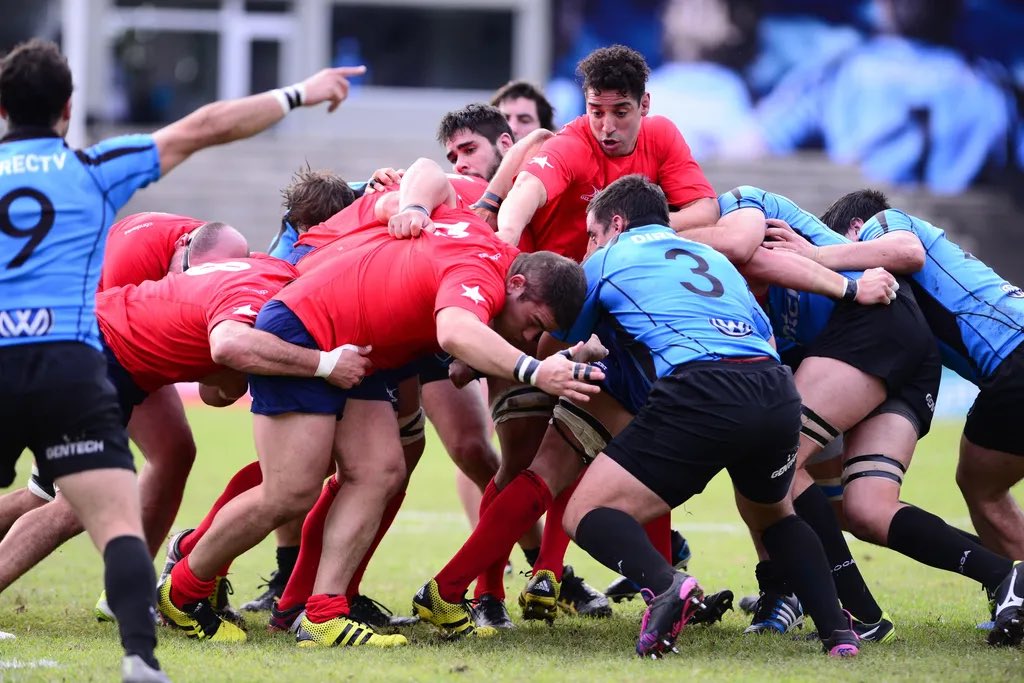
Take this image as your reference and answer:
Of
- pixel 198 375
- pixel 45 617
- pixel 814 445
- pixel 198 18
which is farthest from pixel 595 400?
pixel 198 18

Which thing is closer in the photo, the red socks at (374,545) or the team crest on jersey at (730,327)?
the team crest on jersey at (730,327)

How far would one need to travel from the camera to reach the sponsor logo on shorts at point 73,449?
4.59 meters

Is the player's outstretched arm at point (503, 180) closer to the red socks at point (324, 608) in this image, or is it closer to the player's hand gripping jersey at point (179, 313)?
the player's hand gripping jersey at point (179, 313)

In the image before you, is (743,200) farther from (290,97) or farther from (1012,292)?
(290,97)

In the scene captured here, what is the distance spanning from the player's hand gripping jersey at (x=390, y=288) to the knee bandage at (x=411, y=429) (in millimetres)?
1077

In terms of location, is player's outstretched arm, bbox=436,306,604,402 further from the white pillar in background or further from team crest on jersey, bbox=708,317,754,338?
the white pillar in background

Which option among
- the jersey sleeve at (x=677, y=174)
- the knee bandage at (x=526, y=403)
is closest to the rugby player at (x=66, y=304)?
the knee bandage at (x=526, y=403)

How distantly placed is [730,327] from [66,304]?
8.91 ft

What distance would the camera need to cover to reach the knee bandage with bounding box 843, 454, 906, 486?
6102 mm

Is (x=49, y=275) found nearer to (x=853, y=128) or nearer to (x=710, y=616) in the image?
(x=710, y=616)

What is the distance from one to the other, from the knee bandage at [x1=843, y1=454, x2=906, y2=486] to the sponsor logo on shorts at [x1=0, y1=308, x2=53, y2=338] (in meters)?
3.66

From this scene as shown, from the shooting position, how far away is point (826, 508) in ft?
20.5

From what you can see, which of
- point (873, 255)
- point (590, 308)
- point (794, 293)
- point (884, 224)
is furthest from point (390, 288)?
point (884, 224)

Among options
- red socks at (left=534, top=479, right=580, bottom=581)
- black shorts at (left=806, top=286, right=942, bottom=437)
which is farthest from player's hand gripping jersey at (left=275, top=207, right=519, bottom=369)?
black shorts at (left=806, top=286, right=942, bottom=437)
